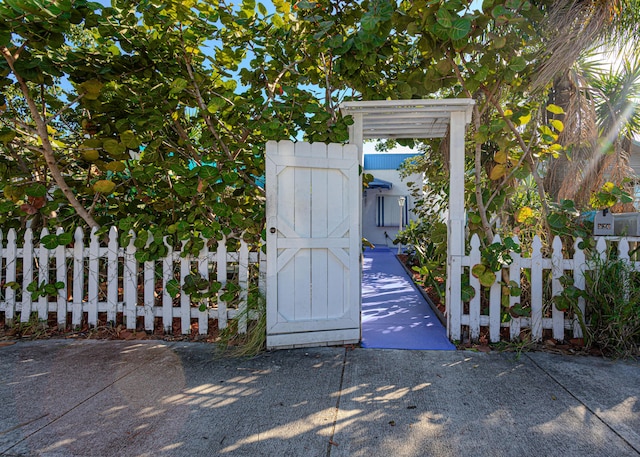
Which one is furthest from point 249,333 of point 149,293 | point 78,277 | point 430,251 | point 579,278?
point 430,251

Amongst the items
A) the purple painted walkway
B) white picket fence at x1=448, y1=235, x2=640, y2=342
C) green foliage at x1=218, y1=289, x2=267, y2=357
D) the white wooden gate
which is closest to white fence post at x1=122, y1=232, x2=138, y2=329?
green foliage at x1=218, y1=289, x2=267, y2=357

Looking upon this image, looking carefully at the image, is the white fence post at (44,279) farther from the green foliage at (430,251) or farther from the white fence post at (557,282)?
the white fence post at (557,282)

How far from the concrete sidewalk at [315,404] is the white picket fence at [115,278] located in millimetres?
476

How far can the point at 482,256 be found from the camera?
3.36 m

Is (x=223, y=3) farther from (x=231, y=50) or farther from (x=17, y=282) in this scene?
(x=17, y=282)

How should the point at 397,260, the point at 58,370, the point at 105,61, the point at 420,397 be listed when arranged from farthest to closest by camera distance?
the point at 397,260 → the point at 105,61 → the point at 58,370 → the point at 420,397

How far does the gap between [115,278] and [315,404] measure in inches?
100

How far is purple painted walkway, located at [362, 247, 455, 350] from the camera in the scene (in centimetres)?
338

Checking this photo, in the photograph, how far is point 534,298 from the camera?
3281 millimetres

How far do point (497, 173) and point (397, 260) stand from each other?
5.95 meters

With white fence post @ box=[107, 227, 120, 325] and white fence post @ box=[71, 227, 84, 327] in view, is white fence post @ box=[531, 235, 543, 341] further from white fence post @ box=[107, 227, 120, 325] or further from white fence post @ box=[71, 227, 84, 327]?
white fence post @ box=[71, 227, 84, 327]

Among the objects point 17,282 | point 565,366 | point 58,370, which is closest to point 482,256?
point 565,366

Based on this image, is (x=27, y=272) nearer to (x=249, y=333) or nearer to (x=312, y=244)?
(x=249, y=333)

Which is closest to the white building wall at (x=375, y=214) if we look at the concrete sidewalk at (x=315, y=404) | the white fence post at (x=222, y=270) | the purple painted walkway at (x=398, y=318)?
the purple painted walkway at (x=398, y=318)
